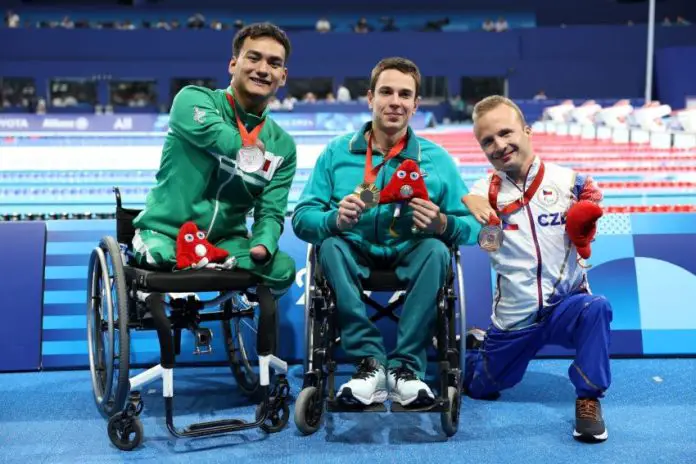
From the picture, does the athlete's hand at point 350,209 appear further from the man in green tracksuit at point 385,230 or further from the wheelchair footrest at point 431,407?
the wheelchair footrest at point 431,407

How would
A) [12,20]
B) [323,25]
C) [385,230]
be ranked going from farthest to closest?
1. [323,25]
2. [12,20]
3. [385,230]

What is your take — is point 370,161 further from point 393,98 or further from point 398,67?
point 398,67

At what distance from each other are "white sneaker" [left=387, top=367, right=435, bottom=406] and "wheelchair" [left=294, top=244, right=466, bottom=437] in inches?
0.9

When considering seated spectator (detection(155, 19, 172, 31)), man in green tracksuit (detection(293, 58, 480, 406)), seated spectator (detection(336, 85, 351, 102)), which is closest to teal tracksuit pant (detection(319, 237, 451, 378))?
man in green tracksuit (detection(293, 58, 480, 406))

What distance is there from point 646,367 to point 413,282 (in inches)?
54.0

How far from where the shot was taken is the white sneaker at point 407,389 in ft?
8.84

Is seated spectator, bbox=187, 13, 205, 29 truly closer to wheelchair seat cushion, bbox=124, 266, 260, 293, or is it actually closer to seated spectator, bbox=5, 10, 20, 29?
seated spectator, bbox=5, 10, 20, 29

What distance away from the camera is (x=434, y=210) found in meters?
2.88

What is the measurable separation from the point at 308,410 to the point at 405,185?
2.60 ft

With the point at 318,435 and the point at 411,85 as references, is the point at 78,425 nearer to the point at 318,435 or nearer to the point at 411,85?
the point at 318,435

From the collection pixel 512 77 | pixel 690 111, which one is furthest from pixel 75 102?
pixel 690 111

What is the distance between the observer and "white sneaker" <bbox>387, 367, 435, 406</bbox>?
2695mm

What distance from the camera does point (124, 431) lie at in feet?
9.11

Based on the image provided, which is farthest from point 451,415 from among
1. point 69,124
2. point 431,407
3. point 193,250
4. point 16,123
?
point 16,123
